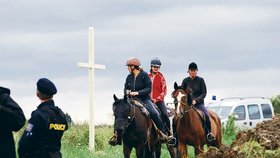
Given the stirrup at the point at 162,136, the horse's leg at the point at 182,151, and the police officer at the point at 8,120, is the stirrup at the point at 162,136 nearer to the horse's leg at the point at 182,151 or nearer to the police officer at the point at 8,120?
the horse's leg at the point at 182,151

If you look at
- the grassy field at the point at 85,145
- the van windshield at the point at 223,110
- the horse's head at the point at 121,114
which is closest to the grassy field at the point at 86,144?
the grassy field at the point at 85,145

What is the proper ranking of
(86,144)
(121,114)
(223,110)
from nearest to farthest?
(121,114) < (86,144) < (223,110)


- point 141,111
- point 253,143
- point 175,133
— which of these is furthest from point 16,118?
point 175,133

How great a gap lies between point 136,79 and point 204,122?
2539 millimetres

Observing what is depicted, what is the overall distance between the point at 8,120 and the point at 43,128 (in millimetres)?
539

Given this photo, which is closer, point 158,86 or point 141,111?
point 141,111

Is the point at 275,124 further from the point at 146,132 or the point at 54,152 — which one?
the point at 54,152

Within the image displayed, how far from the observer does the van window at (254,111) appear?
3994cm

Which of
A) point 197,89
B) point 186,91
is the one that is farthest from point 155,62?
point 186,91

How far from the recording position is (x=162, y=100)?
23062 millimetres

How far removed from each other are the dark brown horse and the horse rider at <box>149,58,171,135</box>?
82cm

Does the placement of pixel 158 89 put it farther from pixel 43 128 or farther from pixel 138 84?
pixel 43 128

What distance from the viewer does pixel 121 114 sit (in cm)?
2069

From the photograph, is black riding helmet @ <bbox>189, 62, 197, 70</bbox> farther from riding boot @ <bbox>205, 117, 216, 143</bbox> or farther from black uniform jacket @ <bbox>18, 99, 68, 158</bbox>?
black uniform jacket @ <bbox>18, 99, 68, 158</bbox>
